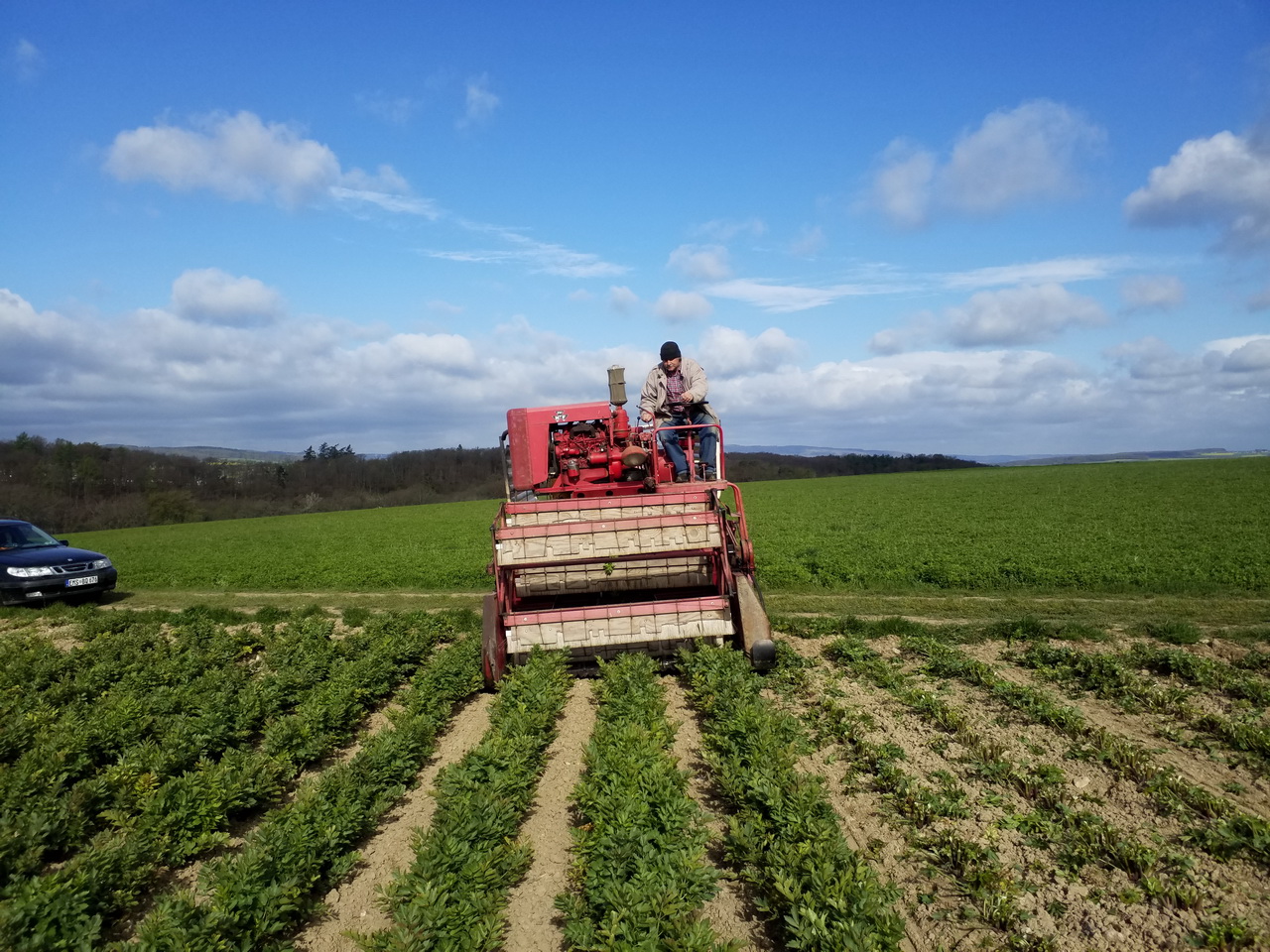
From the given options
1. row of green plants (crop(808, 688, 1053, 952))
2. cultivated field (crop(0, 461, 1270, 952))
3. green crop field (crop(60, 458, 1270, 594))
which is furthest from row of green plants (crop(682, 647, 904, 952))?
Result: green crop field (crop(60, 458, 1270, 594))

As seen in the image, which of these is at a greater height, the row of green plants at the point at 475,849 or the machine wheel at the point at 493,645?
the machine wheel at the point at 493,645

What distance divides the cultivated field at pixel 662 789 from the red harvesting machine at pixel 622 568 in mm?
431

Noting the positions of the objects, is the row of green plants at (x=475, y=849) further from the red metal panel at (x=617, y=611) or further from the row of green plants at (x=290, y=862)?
the red metal panel at (x=617, y=611)

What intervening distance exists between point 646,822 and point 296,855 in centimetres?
225

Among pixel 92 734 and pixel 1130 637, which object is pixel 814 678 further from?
pixel 92 734

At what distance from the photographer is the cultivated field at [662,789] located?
4176mm

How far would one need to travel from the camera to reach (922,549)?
1883cm

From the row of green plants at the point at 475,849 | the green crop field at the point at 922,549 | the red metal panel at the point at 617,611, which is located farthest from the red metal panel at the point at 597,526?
the green crop field at the point at 922,549

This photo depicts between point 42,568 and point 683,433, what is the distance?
562 inches

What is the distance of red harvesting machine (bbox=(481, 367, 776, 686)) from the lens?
332 inches

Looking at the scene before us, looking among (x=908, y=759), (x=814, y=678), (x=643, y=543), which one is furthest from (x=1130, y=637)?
(x=643, y=543)

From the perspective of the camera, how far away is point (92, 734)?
7172 mm

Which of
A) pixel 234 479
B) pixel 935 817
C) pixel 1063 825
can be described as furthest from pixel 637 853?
pixel 234 479

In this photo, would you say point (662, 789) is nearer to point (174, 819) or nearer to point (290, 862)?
Result: point (290, 862)
